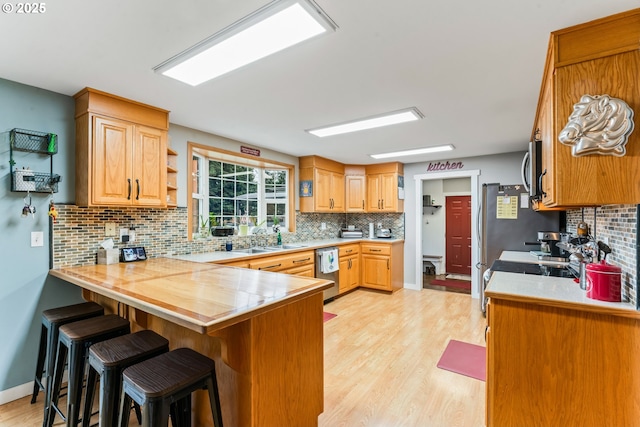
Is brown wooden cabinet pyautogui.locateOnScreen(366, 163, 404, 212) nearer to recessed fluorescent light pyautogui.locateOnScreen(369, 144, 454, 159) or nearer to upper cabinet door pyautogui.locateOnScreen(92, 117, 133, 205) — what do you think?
recessed fluorescent light pyautogui.locateOnScreen(369, 144, 454, 159)

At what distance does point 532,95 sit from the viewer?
2.37 metres

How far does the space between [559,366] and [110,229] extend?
332 cm

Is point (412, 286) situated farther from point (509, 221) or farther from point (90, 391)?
point (90, 391)

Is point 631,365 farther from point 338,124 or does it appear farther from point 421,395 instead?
point 338,124

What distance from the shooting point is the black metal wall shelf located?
2.14 m

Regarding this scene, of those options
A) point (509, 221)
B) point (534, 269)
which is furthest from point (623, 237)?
point (509, 221)

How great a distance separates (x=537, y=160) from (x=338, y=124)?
68.5 inches

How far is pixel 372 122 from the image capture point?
3.04 meters

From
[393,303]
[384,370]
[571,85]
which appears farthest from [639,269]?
[393,303]

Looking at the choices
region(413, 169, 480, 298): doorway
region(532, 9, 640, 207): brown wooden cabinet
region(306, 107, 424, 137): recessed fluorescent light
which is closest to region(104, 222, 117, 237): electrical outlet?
region(306, 107, 424, 137): recessed fluorescent light

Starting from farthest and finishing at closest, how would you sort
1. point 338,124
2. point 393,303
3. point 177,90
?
point 393,303, point 338,124, point 177,90

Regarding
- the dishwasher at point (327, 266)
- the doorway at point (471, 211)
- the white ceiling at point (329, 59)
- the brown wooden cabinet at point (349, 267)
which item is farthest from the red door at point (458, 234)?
the white ceiling at point (329, 59)

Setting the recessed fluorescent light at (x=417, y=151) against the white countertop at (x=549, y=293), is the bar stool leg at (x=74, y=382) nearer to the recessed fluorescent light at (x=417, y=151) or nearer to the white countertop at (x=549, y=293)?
the white countertop at (x=549, y=293)

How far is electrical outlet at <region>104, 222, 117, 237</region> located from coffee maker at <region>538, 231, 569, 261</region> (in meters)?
4.28
